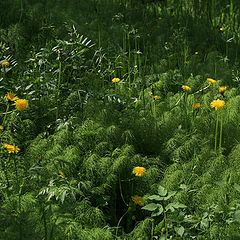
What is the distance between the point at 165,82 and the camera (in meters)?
3.95

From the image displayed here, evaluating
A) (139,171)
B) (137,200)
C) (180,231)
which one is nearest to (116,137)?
(139,171)

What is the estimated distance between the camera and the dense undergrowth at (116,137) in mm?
2459

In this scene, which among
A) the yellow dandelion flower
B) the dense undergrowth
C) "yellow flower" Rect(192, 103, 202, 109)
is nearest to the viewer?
the dense undergrowth

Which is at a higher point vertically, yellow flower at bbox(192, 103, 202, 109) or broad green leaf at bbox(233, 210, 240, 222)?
broad green leaf at bbox(233, 210, 240, 222)

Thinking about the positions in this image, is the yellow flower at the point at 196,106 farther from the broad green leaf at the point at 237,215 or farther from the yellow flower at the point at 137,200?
the broad green leaf at the point at 237,215

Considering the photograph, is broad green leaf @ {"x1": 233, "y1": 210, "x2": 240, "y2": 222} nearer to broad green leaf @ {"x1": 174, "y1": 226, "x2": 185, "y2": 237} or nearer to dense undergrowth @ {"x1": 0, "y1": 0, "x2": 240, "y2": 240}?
dense undergrowth @ {"x1": 0, "y1": 0, "x2": 240, "y2": 240}

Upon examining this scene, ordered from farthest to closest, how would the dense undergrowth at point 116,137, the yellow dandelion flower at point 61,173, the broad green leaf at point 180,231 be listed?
the yellow dandelion flower at point 61,173
the dense undergrowth at point 116,137
the broad green leaf at point 180,231

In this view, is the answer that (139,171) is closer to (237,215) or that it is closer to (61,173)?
(61,173)

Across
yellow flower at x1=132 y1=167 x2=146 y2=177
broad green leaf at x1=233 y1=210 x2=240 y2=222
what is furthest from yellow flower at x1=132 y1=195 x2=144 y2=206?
broad green leaf at x1=233 y1=210 x2=240 y2=222

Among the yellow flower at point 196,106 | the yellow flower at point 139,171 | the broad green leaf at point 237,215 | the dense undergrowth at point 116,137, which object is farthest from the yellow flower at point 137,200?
the yellow flower at point 196,106

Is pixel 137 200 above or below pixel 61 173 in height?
below

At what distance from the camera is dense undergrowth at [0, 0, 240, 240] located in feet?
8.07

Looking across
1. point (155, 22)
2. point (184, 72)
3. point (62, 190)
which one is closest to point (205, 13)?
point (155, 22)

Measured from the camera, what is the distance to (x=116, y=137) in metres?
3.10
